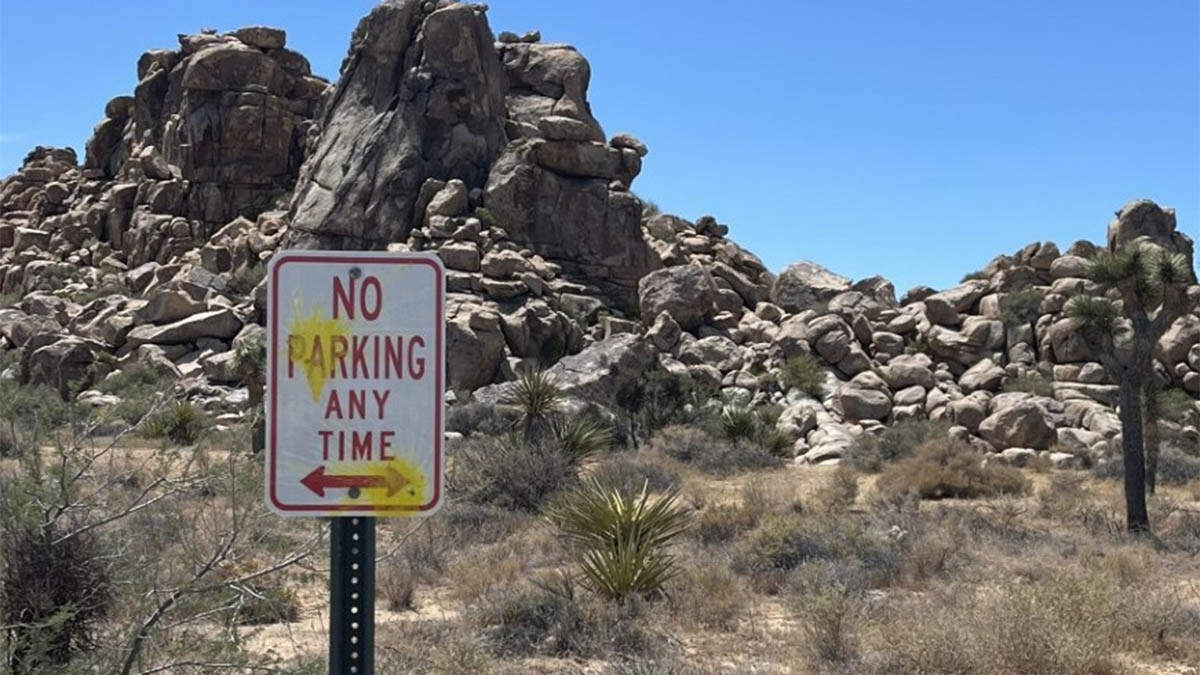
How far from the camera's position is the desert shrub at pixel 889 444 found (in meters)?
23.9

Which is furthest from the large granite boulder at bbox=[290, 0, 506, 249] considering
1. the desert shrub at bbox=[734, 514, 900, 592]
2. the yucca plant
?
the yucca plant

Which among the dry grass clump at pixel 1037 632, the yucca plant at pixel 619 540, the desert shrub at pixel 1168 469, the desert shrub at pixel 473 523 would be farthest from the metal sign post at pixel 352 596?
the desert shrub at pixel 1168 469

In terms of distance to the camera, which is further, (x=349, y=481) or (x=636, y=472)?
(x=636, y=472)

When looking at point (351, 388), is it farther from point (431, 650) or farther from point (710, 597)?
point (710, 597)

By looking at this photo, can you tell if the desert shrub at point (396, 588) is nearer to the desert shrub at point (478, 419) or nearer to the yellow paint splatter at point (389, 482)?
the yellow paint splatter at point (389, 482)

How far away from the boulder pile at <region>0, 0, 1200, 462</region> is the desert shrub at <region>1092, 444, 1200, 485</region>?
5.22 feet

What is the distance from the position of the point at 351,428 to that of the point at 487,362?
29607 mm

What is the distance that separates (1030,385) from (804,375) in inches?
235

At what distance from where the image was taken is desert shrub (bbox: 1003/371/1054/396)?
1171 inches

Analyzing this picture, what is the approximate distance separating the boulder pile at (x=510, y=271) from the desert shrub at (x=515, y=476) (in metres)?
10.6

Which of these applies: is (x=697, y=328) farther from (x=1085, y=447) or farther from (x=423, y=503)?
(x=423, y=503)

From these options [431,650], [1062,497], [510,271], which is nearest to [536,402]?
[1062,497]

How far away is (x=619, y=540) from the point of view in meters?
10.7

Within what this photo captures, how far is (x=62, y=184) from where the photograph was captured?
6047 cm
